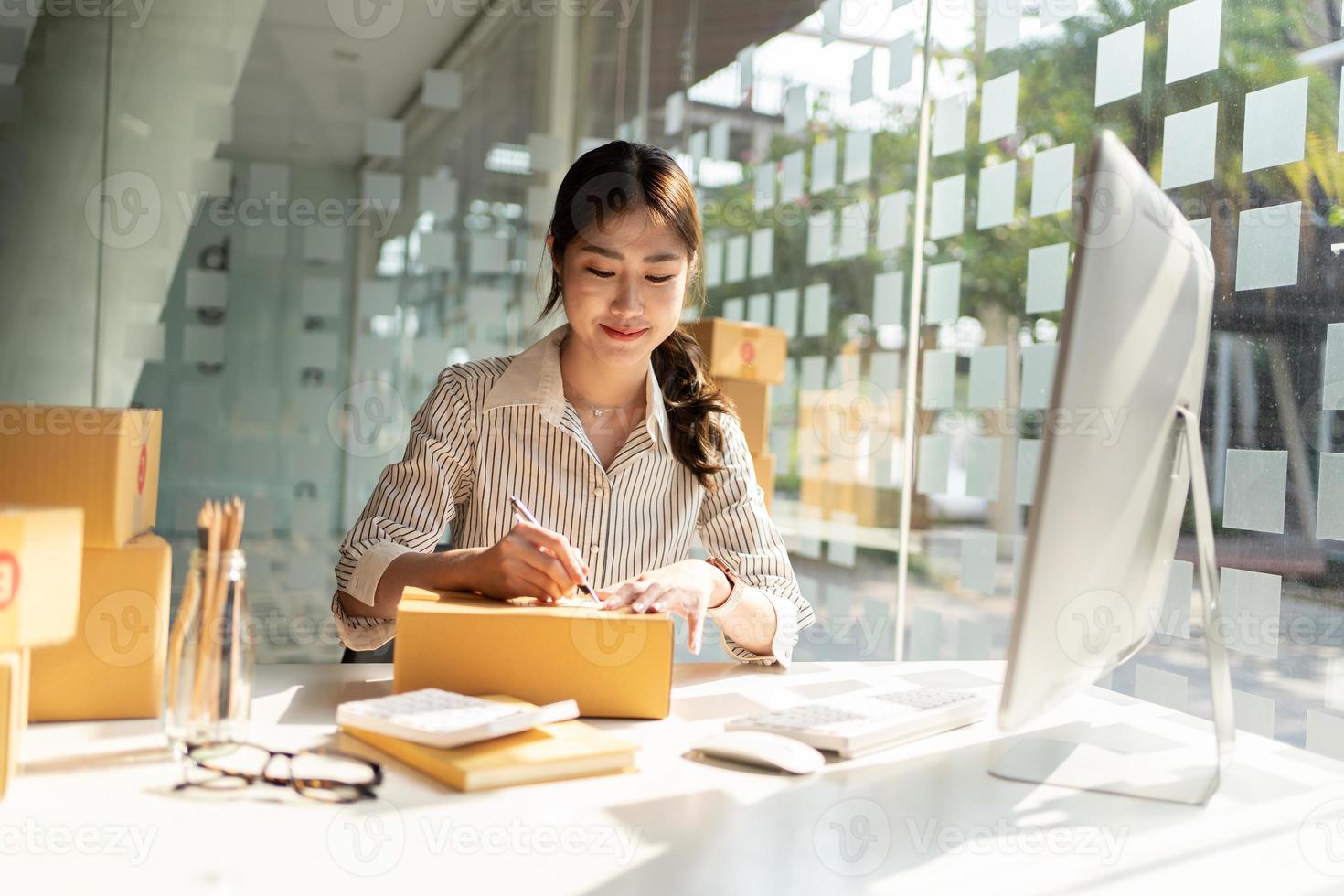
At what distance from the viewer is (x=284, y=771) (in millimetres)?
834

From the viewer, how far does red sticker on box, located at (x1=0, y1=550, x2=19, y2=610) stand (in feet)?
2.38

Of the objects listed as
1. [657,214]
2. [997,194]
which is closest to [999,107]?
[997,194]

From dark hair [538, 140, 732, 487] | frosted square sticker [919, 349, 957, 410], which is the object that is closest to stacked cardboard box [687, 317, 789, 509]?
frosted square sticker [919, 349, 957, 410]

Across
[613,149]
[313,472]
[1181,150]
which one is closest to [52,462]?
[613,149]

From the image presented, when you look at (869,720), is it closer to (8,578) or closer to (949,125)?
(8,578)

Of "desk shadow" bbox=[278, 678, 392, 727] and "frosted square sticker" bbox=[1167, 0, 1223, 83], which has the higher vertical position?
"frosted square sticker" bbox=[1167, 0, 1223, 83]

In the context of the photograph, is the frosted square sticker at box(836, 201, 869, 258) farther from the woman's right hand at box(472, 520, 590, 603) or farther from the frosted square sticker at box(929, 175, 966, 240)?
the woman's right hand at box(472, 520, 590, 603)

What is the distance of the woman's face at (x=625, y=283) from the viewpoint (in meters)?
1.49

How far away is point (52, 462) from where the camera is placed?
94 cm

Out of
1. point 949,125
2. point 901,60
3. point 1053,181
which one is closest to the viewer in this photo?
point 1053,181

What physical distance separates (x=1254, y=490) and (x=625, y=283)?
100cm

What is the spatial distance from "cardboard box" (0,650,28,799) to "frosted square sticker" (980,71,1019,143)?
7.56 feet

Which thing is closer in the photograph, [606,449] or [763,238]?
[606,449]

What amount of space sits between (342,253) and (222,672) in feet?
9.46
